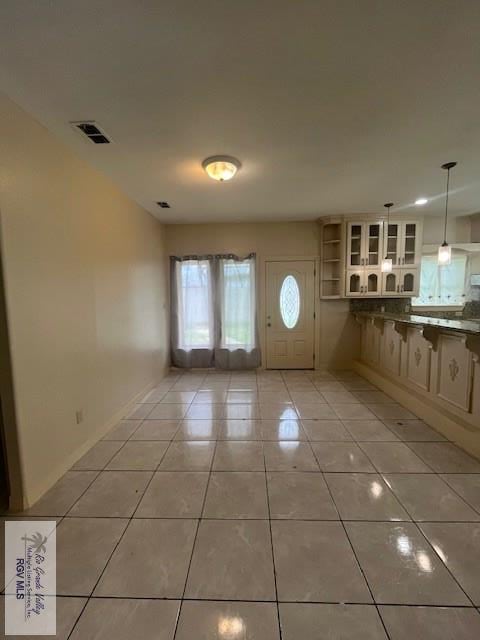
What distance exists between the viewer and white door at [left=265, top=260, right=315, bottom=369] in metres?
5.06

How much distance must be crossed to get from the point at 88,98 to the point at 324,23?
55.3 inches

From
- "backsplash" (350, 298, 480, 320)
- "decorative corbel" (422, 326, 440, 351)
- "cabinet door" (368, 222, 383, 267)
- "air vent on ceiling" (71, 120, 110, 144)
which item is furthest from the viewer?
"backsplash" (350, 298, 480, 320)

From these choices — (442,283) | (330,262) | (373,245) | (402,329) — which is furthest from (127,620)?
(442,283)

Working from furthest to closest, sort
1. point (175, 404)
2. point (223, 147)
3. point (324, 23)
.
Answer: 1. point (175, 404)
2. point (223, 147)
3. point (324, 23)

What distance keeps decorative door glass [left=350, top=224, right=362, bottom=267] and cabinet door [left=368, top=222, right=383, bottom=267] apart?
9cm

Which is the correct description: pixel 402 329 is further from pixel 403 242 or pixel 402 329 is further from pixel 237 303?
pixel 237 303

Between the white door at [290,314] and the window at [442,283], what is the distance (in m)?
1.84

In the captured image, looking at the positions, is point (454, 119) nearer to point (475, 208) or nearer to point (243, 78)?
point (243, 78)

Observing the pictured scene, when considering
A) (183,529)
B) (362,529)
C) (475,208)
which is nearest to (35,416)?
(183,529)

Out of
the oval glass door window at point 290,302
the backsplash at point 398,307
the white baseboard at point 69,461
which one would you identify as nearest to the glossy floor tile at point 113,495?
the white baseboard at point 69,461

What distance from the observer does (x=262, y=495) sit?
1996mm

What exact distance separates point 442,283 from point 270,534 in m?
5.00

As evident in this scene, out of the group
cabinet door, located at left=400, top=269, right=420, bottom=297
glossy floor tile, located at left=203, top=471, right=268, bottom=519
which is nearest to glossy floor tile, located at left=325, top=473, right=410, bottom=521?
glossy floor tile, located at left=203, top=471, right=268, bottom=519

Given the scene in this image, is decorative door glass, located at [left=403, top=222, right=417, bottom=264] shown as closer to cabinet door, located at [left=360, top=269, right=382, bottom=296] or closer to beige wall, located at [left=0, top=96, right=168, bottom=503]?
cabinet door, located at [left=360, top=269, right=382, bottom=296]
